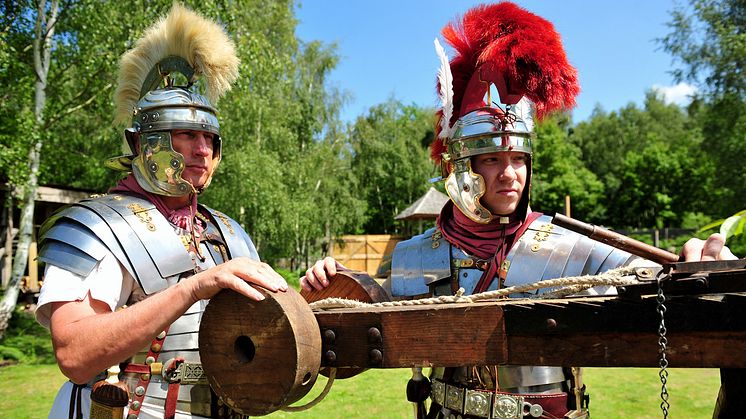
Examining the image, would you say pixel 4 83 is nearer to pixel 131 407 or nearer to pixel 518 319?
pixel 131 407

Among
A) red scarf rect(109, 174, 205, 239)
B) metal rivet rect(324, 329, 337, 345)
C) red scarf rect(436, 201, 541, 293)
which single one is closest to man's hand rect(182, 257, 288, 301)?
metal rivet rect(324, 329, 337, 345)

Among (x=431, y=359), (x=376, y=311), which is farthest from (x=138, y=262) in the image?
(x=431, y=359)

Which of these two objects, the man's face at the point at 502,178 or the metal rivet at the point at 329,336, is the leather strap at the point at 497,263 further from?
the metal rivet at the point at 329,336

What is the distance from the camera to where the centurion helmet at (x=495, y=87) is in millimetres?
2389

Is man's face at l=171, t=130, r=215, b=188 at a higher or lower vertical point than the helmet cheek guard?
higher

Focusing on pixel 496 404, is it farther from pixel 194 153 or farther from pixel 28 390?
pixel 28 390

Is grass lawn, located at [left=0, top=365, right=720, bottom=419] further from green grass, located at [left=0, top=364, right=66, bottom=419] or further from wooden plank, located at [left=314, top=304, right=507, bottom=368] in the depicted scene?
wooden plank, located at [left=314, top=304, right=507, bottom=368]

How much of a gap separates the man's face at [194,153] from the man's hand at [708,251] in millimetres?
1967

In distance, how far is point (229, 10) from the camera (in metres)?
10.7

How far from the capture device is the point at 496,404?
83.4 inches

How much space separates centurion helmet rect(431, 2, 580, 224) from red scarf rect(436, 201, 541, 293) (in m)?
0.08

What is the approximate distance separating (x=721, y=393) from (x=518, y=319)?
2.01ft

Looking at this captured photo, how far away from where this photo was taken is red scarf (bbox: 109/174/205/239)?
2.51 m

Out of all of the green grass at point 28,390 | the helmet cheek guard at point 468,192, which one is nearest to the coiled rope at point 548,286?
the helmet cheek guard at point 468,192
